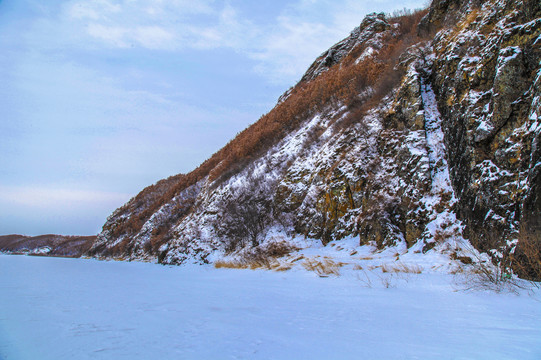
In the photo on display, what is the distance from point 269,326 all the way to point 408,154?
35.6 ft

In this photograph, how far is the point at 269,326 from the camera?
115 inches

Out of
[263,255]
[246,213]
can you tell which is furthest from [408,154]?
[246,213]

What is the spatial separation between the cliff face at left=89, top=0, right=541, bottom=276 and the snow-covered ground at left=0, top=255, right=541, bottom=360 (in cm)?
354

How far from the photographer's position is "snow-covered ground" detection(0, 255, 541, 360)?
85.7 inches

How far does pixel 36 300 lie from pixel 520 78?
40.0 ft

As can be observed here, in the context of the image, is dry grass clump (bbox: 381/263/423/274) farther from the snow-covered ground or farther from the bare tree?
the bare tree

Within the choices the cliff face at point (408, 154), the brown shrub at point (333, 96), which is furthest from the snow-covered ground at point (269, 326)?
the brown shrub at point (333, 96)

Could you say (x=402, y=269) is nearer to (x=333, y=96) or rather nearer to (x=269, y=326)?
(x=269, y=326)

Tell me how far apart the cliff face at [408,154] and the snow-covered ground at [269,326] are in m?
3.54

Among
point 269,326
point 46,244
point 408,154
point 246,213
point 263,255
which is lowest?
point 46,244

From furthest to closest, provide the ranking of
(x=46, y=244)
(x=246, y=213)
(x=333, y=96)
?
(x=46, y=244) < (x=333, y=96) < (x=246, y=213)

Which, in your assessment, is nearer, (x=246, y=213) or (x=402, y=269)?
(x=402, y=269)

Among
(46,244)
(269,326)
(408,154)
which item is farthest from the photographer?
(46,244)

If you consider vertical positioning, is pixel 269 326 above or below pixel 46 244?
above
